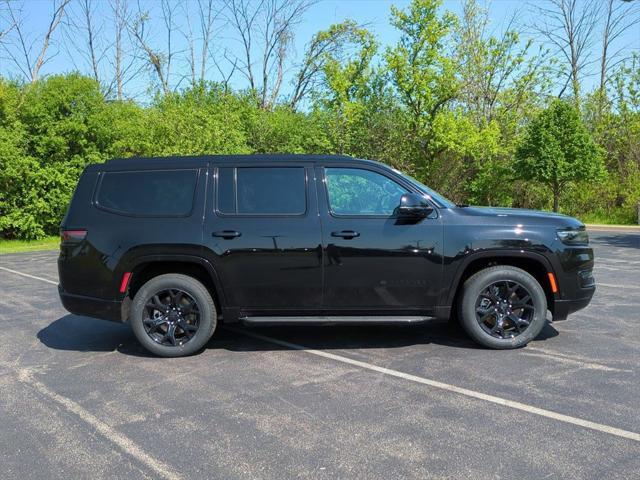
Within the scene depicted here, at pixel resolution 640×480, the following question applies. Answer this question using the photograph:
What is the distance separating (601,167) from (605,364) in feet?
62.0

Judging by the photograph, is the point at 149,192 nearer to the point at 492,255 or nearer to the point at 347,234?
the point at 347,234

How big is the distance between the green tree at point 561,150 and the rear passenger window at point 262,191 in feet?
58.7

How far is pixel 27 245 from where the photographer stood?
18594 millimetres

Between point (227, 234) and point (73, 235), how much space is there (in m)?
1.56

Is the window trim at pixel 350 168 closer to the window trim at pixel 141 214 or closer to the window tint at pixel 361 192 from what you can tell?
the window tint at pixel 361 192

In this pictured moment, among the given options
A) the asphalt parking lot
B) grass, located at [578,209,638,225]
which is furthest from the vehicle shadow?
grass, located at [578,209,638,225]

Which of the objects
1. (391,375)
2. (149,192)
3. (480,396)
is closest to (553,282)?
(480,396)

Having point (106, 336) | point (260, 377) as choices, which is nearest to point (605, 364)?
point (260, 377)

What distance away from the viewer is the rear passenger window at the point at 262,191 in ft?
17.1

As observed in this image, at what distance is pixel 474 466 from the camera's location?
308 centimetres

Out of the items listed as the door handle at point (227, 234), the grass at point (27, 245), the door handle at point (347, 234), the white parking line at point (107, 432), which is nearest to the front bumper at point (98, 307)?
the white parking line at point (107, 432)

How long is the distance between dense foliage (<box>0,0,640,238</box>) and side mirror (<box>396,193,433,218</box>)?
15808 mm

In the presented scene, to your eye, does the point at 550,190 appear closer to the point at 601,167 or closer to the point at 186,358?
the point at 601,167

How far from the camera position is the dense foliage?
19234 mm
